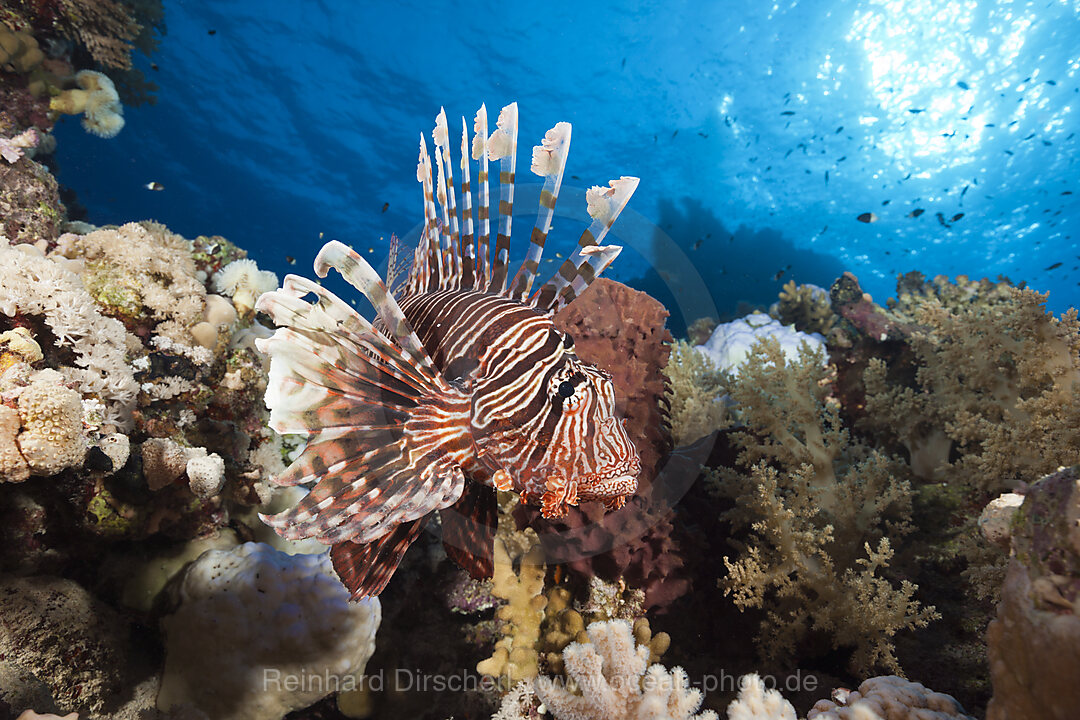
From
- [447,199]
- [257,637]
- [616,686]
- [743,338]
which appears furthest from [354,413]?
[743,338]

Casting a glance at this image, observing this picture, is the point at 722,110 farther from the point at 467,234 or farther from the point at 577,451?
the point at 577,451

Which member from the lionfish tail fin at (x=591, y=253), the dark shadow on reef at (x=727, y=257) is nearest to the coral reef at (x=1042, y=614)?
the lionfish tail fin at (x=591, y=253)

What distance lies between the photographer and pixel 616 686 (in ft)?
6.93

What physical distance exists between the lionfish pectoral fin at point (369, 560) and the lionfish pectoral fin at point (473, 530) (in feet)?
1.13

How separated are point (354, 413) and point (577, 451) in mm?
997

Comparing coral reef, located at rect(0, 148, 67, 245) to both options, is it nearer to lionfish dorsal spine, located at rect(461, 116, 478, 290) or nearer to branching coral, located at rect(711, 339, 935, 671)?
lionfish dorsal spine, located at rect(461, 116, 478, 290)

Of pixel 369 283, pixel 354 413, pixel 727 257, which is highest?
pixel 727 257

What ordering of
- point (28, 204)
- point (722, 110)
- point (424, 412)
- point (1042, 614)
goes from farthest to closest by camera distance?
point (722, 110), point (28, 204), point (424, 412), point (1042, 614)

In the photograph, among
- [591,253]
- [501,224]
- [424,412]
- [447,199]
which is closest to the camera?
[424,412]

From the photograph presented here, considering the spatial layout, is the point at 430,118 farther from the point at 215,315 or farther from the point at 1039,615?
the point at 1039,615

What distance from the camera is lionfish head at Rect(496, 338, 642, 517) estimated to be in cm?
186

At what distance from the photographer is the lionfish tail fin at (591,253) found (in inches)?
88.2

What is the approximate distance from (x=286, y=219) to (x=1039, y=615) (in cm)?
5205

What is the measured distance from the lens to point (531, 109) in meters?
26.0
